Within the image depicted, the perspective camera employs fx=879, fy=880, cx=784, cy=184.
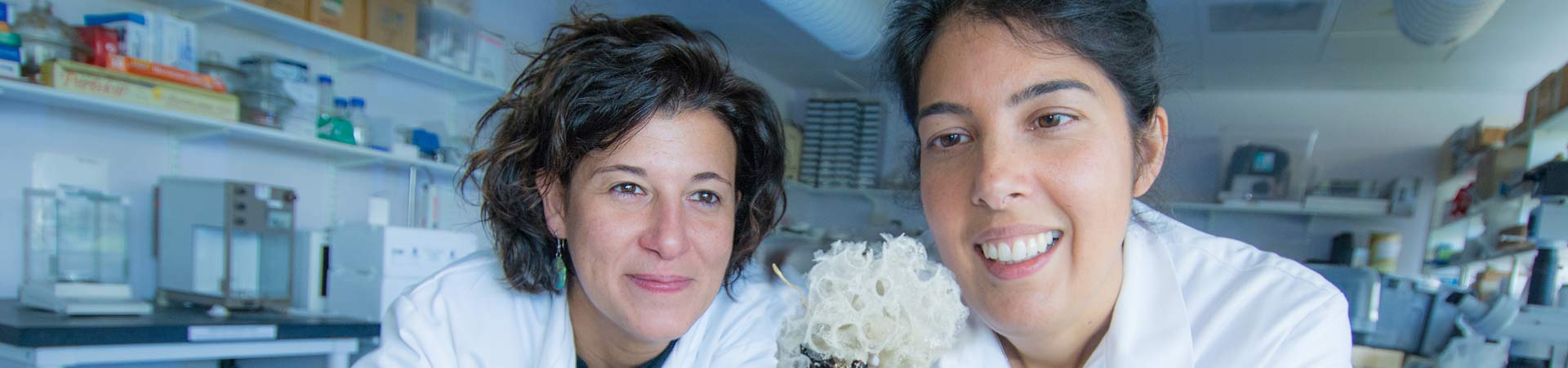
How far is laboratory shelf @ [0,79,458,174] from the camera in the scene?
8.04ft

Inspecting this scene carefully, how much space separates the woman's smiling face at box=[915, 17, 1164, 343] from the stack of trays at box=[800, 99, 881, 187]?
526 cm

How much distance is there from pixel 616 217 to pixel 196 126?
231 cm

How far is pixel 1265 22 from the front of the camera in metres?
4.59

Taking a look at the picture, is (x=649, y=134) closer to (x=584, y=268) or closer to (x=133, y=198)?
(x=584, y=268)

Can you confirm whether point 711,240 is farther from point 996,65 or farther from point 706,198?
point 996,65

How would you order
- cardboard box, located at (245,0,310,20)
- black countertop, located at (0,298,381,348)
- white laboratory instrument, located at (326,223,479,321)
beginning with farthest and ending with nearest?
white laboratory instrument, located at (326,223,479,321) → cardboard box, located at (245,0,310,20) → black countertop, located at (0,298,381,348)

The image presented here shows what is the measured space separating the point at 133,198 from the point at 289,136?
53 cm

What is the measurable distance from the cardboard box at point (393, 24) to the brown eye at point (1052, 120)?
10.1 feet

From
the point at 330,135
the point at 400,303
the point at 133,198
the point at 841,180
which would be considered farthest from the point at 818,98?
the point at 400,303

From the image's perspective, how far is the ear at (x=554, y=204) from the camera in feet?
5.12

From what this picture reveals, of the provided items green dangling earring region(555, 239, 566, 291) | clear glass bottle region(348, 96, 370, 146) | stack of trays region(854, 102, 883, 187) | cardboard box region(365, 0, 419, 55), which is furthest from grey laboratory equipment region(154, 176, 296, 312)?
stack of trays region(854, 102, 883, 187)

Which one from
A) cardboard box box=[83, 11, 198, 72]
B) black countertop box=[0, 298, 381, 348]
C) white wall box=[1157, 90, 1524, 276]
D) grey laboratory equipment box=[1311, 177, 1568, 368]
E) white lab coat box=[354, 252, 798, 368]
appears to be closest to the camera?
white lab coat box=[354, 252, 798, 368]

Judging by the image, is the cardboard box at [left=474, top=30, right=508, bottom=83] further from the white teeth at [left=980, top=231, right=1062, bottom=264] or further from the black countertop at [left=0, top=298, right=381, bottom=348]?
the white teeth at [left=980, top=231, right=1062, bottom=264]

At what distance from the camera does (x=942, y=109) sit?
115 centimetres
